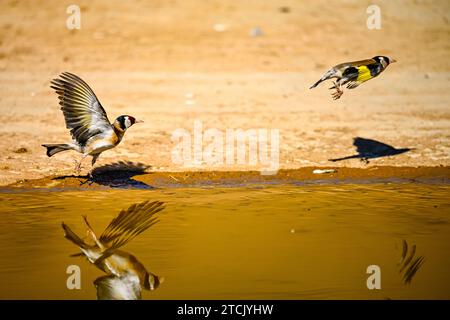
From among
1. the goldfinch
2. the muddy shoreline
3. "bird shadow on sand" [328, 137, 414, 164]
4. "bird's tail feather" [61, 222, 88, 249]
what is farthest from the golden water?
"bird shadow on sand" [328, 137, 414, 164]

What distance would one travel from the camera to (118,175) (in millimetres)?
9102

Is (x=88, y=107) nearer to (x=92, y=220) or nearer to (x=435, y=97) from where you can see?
(x=92, y=220)

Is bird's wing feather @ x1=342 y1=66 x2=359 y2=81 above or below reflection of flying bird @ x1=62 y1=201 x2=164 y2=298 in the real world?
above

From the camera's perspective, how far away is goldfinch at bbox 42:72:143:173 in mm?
8078

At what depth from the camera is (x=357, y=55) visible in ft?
45.3

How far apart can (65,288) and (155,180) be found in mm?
3531

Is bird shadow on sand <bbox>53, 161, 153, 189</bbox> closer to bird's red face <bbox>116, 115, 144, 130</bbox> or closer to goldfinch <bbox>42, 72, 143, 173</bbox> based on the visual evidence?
goldfinch <bbox>42, 72, 143, 173</bbox>

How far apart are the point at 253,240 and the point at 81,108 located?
8.02ft

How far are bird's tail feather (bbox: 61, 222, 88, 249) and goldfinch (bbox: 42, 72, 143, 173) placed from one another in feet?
4.28

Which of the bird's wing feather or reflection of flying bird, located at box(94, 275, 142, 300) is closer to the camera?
reflection of flying bird, located at box(94, 275, 142, 300)

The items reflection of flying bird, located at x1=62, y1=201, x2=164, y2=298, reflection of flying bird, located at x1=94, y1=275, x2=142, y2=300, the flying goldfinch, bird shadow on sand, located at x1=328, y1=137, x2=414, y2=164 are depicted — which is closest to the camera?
reflection of flying bird, located at x1=94, y1=275, x2=142, y2=300

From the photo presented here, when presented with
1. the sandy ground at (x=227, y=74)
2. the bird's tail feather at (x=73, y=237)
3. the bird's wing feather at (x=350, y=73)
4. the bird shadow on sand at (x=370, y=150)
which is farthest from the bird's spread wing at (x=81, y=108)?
the bird shadow on sand at (x=370, y=150)

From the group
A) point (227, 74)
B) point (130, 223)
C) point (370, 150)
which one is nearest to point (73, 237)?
point (130, 223)

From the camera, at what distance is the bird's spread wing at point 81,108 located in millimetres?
8078
